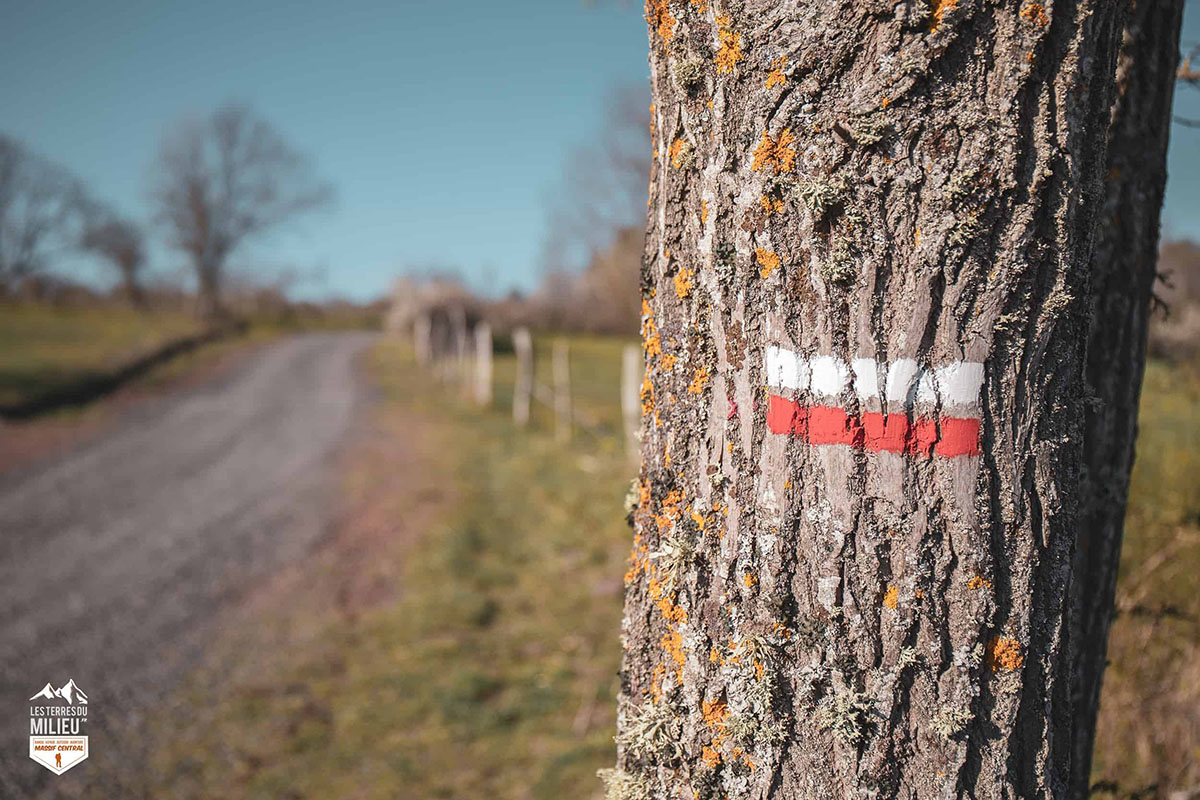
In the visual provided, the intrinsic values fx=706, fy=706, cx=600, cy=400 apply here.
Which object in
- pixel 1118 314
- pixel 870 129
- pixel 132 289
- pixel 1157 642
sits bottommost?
pixel 1157 642

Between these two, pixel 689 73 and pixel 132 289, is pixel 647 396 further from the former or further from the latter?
pixel 132 289

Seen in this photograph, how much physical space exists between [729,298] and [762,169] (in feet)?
0.73

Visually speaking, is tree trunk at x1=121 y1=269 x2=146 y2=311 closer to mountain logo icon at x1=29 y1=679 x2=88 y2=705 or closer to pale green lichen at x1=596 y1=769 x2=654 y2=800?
mountain logo icon at x1=29 y1=679 x2=88 y2=705

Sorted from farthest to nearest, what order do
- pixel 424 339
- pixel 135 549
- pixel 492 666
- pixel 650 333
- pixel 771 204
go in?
pixel 424 339 → pixel 135 549 → pixel 492 666 → pixel 650 333 → pixel 771 204

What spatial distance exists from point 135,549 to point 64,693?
296 cm

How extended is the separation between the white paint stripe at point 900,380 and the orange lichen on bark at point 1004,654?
1.35ft

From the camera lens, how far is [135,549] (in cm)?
714

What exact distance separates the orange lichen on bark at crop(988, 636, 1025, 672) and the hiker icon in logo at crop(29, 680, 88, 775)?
180 inches

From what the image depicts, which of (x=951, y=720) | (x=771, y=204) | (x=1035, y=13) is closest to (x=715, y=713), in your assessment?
(x=951, y=720)

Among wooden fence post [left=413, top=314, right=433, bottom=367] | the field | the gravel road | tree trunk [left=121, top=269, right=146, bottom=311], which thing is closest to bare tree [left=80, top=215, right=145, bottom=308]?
tree trunk [left=121, top=269, right=146, bottom=311]

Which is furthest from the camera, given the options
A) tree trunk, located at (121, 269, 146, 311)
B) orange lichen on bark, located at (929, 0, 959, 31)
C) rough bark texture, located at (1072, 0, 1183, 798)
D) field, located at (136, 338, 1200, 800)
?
tree trunk, located at (121, 269, 146, 311)

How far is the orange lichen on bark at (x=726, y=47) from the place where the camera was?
119 centimetres

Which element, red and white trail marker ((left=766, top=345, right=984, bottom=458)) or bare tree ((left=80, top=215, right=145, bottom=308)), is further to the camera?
bare tree ((left=80, top=215, right=145, bottom=308))

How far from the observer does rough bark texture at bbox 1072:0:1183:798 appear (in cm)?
170
